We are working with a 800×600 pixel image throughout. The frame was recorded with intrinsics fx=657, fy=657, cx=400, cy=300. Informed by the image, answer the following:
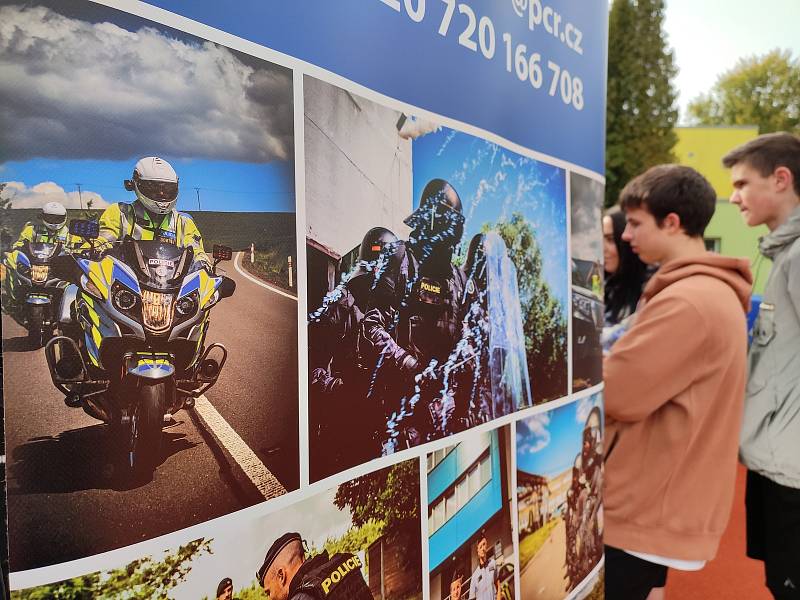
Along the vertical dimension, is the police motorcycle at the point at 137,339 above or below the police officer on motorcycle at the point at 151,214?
below

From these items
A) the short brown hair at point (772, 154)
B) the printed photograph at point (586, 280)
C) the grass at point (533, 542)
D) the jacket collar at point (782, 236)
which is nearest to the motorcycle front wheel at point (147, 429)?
the grass at point (533, 542)

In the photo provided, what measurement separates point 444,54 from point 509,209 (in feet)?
0.94

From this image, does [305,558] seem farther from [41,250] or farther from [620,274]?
[620,274]

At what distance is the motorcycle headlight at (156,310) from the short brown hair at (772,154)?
2.39 meters

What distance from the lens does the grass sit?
3.94 feet

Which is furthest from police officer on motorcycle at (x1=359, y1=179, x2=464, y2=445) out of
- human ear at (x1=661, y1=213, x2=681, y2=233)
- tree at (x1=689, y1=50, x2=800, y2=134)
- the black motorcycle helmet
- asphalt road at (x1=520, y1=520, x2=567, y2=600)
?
tree at (x1=689, y1=50, x2=800, y2=134)

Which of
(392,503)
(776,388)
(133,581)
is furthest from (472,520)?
(776,388)

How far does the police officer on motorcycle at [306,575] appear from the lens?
2.43 ft

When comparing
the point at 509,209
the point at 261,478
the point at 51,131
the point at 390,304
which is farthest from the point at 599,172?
the point at 51,131

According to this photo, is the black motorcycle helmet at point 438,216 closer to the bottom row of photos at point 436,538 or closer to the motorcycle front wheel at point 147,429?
the bottom row of photos at point 436,538

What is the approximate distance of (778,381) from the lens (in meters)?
2.16

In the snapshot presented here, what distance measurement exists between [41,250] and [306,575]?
1.56 ft

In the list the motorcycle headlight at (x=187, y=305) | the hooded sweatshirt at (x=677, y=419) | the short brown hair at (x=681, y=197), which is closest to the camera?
the motorcycle headlight at (x=187, y=305)

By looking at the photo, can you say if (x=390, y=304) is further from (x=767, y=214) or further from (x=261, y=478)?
(x=767, y=214)
